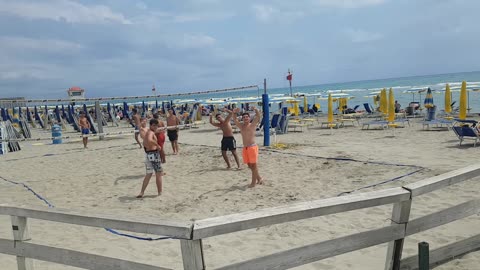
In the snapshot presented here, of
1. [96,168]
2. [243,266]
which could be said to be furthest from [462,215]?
[96,168]

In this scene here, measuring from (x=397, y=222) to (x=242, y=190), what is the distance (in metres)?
3.75

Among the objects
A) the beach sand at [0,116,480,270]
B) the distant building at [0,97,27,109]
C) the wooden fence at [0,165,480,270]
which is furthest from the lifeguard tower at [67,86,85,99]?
the wooden fence at [0,165,480,270]

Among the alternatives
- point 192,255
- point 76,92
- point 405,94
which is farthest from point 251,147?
point 76,92

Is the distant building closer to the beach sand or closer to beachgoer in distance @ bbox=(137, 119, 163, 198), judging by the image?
the beach sand

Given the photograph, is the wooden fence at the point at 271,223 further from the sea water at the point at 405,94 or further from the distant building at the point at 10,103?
the sea water at the point at 405,94

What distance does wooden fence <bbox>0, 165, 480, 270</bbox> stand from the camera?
1617 millimetres

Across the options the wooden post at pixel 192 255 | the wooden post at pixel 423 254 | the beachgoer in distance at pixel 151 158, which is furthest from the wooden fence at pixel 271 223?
the beachgoer in distance at pixel 151 158

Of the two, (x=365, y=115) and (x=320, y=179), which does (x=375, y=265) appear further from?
(x=365, y=115)

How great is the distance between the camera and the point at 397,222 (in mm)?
2107

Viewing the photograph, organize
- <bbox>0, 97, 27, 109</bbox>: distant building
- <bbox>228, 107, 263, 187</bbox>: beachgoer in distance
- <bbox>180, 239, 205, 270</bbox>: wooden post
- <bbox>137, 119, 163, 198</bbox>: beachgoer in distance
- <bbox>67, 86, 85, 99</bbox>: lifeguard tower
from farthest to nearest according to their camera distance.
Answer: <bbox>67, 86, 85, 99</bbox>: lifeguard tower
<bbox>0, 97, 27, 109</bbox>: distant building
<bbox>228, 107, 263, 187</bbox>: beachgoer in distance
<bbox>137, 119, 163, 198</bbox>: beachgoer in distance
<bbox>180, 239, 205, 270</bbox>: wooden post

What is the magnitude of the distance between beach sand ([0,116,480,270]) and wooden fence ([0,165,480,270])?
223 millimetres

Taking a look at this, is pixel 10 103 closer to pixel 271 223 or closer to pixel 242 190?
pixel 242 190

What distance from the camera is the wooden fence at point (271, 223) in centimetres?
162

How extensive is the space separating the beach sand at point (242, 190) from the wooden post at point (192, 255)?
1.25 feet
